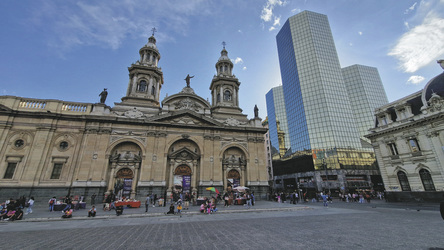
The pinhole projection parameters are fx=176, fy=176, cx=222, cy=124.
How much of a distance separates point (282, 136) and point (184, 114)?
166 ft

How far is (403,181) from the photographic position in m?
25.0

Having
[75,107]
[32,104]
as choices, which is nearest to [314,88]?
[75,107]

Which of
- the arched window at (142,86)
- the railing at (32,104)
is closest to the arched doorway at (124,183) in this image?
the railing at (32,104)

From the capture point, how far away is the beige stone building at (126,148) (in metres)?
21.3

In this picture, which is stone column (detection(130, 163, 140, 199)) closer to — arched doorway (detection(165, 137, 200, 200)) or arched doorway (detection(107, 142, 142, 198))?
arched doorway (detection(107, 142, 142, 198))

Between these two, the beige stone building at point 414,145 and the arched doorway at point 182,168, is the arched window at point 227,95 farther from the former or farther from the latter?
the beige stone building at point 414,145

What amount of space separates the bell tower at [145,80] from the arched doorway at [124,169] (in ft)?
27.5

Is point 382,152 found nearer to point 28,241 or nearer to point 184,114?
point 184,114

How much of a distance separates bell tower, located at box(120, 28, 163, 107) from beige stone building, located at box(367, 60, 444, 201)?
127 ft

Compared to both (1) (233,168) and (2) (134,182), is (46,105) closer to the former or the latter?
(2) (134,182)

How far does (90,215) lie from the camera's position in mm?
12812

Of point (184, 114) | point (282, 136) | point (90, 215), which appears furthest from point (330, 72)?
point (90, 215)

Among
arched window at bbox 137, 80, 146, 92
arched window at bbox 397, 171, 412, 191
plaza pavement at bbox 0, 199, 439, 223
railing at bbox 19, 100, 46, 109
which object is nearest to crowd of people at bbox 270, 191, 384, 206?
plaza pavement at bbox 0, 199, 439, 223

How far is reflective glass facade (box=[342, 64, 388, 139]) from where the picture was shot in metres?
63.7
